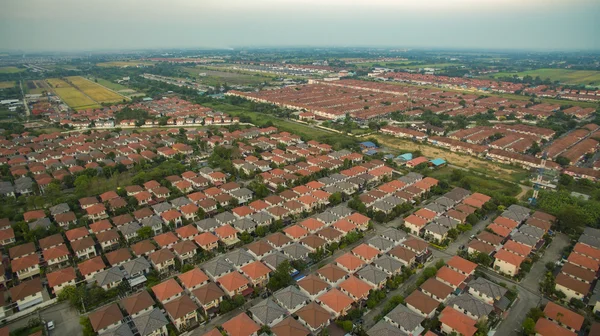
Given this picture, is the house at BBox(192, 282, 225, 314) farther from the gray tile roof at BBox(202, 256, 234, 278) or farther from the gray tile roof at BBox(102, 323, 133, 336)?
the gray tile roof at BBox(102, 323, 133, 336)

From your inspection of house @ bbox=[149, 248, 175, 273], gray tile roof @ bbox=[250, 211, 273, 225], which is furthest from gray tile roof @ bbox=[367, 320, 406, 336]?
house @ bbox=[149, 248, 175, 273]

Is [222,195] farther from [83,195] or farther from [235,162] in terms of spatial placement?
[83,195]

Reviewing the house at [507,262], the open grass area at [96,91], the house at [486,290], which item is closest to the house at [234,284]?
the house at [486,290]

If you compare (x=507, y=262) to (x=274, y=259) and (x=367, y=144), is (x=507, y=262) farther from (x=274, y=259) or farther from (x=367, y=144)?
(x=367, y=144)

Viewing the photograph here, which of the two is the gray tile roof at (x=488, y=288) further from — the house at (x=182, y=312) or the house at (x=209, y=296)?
the house at (x=182, y=312)

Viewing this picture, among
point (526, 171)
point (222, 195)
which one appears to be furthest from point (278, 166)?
point (526, 171)

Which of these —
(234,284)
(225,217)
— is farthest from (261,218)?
(234,284)
